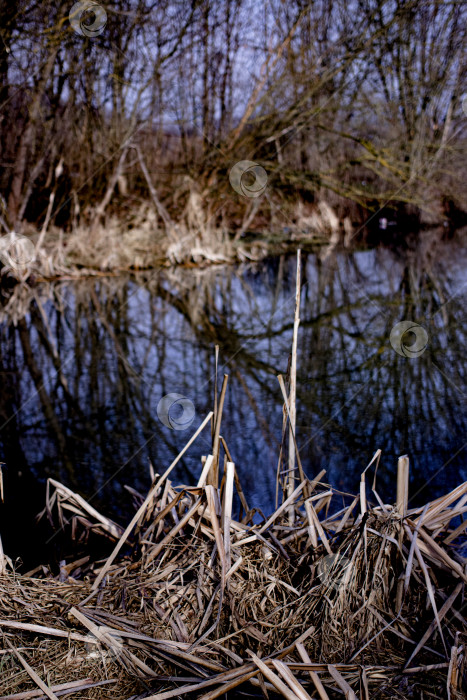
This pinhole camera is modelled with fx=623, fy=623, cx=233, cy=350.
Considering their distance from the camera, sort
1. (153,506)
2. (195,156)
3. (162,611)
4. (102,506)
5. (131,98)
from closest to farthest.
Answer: (162,611) < (153,506) < (102,506) < (131,98) < (195,156)

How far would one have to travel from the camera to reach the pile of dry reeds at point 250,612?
3.27 ft

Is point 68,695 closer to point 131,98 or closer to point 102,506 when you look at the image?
point 102,506

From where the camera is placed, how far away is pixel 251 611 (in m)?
1.19

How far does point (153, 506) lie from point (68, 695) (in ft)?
1.65

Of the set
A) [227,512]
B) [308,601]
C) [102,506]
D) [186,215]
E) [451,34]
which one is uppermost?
[451,34]

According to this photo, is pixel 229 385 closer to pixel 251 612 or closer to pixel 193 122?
pixel 251 612

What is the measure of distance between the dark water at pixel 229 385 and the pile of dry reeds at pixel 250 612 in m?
0.43

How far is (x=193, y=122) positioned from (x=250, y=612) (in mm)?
8748

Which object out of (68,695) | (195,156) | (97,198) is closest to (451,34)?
(195,156)

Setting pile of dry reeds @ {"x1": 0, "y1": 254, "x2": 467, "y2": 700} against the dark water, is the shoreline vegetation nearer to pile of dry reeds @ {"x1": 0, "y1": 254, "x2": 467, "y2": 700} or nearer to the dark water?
the dark water

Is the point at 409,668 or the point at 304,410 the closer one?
the point at 409,668

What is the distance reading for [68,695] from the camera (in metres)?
0.99

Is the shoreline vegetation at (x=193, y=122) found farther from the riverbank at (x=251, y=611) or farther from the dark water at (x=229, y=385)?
the riverbank at (x=251, y=611)

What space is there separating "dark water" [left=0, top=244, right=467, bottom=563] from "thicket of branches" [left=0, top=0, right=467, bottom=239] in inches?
110
